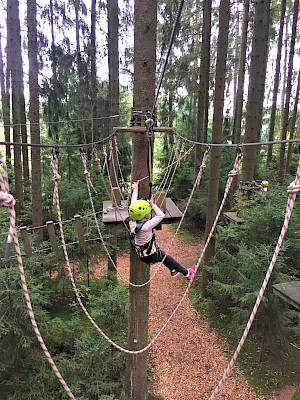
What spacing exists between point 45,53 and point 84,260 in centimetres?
534

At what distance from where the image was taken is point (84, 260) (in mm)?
5559

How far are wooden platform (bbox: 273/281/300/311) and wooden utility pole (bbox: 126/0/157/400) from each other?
4.32 ft

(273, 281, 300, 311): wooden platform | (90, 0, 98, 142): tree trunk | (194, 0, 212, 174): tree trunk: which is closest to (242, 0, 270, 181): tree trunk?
(194, 0, 212, 174): tree trunk

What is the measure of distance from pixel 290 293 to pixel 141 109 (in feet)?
6.05

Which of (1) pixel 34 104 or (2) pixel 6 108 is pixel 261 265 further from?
(2) pixel 6 108

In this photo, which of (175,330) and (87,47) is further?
(87,47)

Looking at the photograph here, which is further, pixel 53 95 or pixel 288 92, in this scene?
pixel 288 92

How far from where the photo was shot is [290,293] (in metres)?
1.93

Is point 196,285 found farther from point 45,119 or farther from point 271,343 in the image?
point 45,119

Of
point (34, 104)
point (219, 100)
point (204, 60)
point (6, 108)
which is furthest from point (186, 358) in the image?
point (6, 108)

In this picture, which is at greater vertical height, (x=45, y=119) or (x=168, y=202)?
(x=45, y=119)

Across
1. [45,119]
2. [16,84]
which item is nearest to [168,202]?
[16,84]

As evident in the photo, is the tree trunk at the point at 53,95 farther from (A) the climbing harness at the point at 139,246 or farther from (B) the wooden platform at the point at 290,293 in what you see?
(B) the wooden platform at the point at 290,293

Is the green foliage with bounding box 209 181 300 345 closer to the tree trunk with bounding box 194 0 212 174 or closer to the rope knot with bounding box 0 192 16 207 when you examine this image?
the rope knot with bounding box 0 192 16 207
